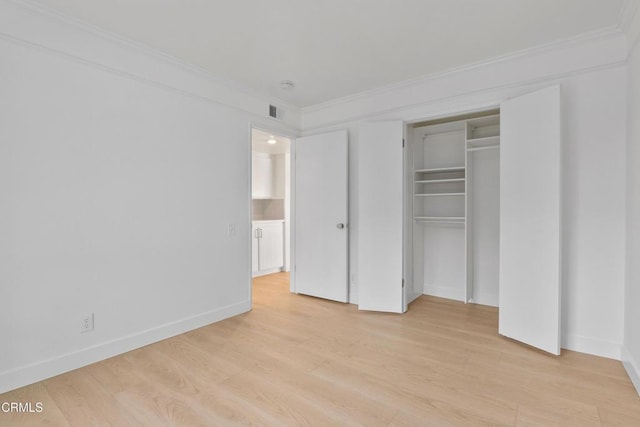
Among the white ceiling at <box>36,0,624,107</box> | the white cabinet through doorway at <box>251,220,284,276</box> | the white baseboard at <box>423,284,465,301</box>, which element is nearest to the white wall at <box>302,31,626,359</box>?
the white ceiling at <box>36,0,624,107</box>

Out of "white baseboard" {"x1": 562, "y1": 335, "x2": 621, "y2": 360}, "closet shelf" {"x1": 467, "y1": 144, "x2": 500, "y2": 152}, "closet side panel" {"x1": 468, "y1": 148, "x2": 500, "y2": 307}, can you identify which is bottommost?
"white baseboard" {"x1": 562, "y1": 335, "x2": 621, "y2": 360}

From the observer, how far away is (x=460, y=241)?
→ 4168 mm

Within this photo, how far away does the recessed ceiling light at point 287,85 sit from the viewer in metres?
3.51

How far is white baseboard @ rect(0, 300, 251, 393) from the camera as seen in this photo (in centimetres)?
211

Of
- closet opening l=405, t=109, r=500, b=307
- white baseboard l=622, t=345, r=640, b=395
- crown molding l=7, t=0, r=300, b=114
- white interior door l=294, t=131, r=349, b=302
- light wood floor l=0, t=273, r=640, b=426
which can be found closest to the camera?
light wood floor l=0, t=273, r=640, b=426

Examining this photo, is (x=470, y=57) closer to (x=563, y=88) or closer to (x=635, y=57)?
(x=563, y=88)

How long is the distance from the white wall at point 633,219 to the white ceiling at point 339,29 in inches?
16.9

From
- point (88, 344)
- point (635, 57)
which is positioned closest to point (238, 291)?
point (88, 344)

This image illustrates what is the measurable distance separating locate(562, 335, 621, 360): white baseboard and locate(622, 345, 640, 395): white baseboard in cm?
8

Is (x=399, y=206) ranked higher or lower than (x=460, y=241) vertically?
higher

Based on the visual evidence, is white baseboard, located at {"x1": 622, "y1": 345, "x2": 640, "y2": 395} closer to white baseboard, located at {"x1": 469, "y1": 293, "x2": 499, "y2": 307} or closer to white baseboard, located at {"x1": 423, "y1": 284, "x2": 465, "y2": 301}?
white baseboard, located at {"x1": 469, "y1": 293, "x2": 499, "y2": 307}

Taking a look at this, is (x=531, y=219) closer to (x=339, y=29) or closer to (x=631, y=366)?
(x=631, y=366)

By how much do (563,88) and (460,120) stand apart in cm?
121

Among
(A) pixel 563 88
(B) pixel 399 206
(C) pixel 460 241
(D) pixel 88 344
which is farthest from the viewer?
(C) pixel 460 241
